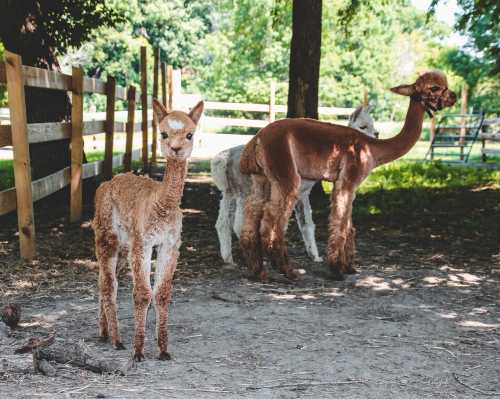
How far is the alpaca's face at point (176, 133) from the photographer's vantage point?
407cm

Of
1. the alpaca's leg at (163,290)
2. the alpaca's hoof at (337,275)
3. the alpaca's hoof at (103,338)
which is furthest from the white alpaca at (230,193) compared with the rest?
the alpaca's leg at (163,290)

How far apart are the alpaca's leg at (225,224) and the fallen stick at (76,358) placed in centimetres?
307

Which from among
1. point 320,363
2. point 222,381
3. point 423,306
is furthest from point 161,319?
point 423,306

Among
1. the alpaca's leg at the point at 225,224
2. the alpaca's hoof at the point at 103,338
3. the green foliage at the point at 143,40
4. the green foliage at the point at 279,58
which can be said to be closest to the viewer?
the alpaca's hoof at the point at 103,338

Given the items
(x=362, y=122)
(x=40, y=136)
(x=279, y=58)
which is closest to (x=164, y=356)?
(x=40, y=136)

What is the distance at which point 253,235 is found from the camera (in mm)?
6539

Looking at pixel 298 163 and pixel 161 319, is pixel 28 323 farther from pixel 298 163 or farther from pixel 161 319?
pixel 298 163

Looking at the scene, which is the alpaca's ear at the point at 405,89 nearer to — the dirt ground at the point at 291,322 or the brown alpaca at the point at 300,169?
the brown alpaca at the point at 300,169

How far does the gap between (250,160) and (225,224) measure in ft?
2.54

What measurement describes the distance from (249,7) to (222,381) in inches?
1292

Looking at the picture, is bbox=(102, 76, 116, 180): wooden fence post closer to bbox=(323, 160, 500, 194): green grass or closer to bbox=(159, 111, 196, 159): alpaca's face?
bbox=(323, 160, 500, 194): green grass

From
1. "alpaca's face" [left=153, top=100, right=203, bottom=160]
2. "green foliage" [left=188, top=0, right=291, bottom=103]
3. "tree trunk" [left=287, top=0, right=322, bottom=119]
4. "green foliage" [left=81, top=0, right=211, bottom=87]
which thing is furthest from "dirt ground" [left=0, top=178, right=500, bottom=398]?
"green foliage" [left=81, top=0, right=211, bottom=87]

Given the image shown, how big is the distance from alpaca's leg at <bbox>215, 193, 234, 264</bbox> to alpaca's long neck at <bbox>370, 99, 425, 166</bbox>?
1.50 metres

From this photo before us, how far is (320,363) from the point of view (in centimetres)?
431
